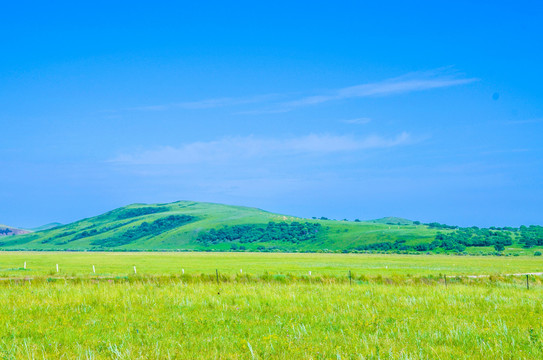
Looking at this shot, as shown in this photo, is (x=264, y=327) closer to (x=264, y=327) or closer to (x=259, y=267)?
(x=264, y=327)

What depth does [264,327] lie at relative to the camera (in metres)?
12.2

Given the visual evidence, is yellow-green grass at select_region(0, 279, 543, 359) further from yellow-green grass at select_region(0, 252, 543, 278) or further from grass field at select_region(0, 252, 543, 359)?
yellow-green grass at select_region(0, 252, 543, 278)

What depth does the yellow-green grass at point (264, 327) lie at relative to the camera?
31.2ft

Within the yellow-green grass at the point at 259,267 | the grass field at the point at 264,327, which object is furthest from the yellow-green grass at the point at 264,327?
the yellow-green grass at the point at 259,267

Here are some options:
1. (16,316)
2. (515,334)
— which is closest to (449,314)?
(515,334)

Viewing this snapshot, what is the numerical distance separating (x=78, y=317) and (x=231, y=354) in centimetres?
639

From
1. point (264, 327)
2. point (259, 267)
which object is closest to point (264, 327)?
point (264, 327)

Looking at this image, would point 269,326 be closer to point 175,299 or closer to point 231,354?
point 231,354

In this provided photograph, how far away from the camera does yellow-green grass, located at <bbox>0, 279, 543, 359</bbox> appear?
9.51 m

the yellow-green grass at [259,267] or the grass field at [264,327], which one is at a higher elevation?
the grass field at [264,327]

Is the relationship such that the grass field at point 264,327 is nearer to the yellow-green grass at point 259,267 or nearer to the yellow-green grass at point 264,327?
the yellow-green grass at point 264,327

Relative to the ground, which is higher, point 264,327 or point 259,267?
point 264,327

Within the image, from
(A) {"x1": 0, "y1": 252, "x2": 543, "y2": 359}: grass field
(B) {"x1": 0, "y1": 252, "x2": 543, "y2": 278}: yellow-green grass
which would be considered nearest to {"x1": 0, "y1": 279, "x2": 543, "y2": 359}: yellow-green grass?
(A) {"x1": 0, "y1": 252, "x2": 543, "y2": 359}: grass field

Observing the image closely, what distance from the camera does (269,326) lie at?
40.8 ft
